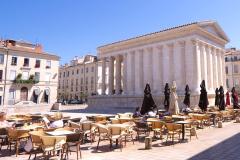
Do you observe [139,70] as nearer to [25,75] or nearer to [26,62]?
[26,62]

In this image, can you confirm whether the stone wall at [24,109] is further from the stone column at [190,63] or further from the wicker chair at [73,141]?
the wicker chair at [73,141]

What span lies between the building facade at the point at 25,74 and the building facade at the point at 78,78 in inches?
694

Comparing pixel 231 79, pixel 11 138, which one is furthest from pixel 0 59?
pixel 231 79

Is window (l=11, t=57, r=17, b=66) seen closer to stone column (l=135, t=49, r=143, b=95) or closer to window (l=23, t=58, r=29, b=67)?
window (l=23, t=58, r=29, b=67)

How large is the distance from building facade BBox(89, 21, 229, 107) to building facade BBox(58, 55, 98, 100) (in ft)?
80.6

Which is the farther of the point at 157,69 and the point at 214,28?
the point at 214,28

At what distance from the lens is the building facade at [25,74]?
41.5 meters

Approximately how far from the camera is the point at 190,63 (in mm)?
30859

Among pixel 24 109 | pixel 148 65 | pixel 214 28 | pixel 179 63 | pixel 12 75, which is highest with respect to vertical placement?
pixel 214 28

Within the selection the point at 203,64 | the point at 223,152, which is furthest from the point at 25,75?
→ the point at 223,152

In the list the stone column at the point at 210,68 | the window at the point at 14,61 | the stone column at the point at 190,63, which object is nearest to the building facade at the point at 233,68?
the stone column at the point at 210,68

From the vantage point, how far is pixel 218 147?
886 centimetres

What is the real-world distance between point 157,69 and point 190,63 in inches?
211

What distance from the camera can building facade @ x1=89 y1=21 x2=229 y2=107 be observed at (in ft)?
101
